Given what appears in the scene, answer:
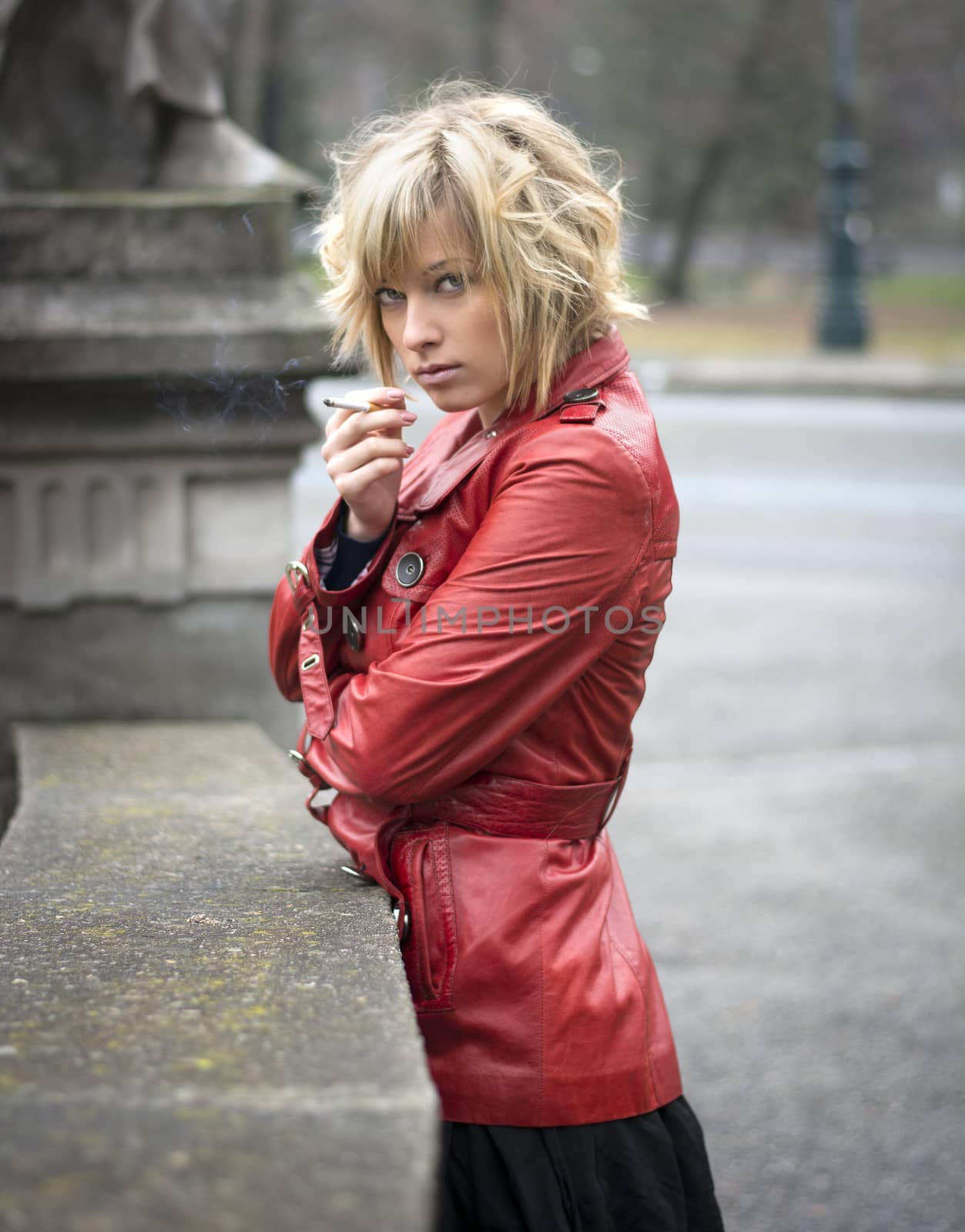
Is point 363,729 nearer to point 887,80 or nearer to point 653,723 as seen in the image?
point 653,723

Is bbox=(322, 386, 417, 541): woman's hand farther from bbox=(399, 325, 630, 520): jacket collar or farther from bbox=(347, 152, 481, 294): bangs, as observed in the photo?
bbox=(347, 152, 481, 294): bangs

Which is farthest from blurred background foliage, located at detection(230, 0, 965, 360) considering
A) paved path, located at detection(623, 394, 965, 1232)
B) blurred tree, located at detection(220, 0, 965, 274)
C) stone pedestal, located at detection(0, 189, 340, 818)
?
stone pedestal, located at detection(0, 189, 340, 818)

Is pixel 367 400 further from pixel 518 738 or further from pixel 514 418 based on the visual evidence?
pixel 518 738

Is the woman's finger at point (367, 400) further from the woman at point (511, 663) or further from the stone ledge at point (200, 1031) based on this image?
the stone ledge at point (200, 1031)

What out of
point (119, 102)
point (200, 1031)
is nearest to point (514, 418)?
point (200, 1031)

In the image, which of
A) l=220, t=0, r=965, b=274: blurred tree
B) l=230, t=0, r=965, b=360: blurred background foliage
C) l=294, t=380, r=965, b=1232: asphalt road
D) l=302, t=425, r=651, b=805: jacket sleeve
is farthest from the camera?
l=220, t=0, r=965, b=274: blurred tree

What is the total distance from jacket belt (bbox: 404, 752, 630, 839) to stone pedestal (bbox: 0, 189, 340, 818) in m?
1.45

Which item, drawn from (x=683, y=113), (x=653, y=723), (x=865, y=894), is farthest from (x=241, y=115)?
(x=865, y=894)

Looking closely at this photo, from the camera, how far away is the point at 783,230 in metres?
39.0

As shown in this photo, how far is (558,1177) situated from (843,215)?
739 inches

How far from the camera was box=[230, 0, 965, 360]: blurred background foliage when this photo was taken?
2938 cm

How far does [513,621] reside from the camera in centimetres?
184

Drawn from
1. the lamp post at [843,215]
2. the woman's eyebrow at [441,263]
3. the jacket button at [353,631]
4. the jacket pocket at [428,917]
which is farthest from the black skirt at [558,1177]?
the lamp post at [843,215]

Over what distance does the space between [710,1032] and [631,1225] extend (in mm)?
1738
